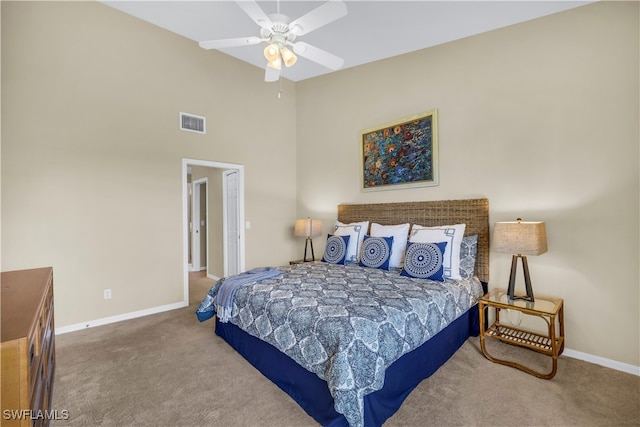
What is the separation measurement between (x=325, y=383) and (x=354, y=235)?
6.87 feet

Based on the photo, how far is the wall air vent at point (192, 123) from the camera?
3947 millimetres

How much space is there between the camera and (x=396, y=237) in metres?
3.31

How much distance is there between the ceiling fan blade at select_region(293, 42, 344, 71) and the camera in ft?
7.81

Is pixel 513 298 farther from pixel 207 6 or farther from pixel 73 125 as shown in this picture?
pixel 73 125

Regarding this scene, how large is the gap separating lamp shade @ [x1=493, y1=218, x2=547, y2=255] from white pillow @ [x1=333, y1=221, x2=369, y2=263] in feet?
4.98

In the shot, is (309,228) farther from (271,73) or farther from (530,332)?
(530,332)

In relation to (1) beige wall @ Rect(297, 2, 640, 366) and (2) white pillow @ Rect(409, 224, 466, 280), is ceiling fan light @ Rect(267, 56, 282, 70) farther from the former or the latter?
(2) white pillow @ Rect(409, 224, 466, 280)

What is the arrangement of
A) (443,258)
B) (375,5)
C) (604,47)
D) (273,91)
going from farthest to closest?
(273,91) < (375,5) < (443,258) < (604,47)

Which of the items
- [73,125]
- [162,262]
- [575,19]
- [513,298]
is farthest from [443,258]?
[73,125]

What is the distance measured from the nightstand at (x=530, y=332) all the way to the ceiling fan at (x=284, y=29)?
98.4 inches

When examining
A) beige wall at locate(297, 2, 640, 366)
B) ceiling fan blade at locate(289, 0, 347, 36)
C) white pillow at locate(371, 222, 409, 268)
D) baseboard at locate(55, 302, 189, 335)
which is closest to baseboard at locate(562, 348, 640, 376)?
beige wall at locate(297, 2, 640, 366)

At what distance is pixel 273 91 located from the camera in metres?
4.86

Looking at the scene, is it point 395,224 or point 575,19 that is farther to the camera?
point 395,224

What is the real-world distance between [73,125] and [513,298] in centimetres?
477
